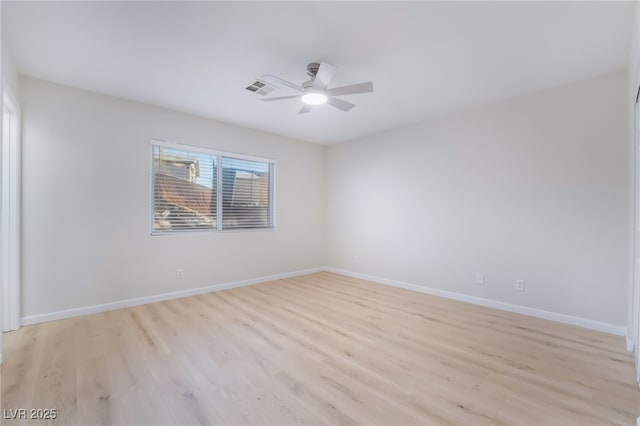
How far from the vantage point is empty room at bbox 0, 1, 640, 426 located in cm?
198

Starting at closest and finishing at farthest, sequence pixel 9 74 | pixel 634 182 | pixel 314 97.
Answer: pixel 634 182
pixel 9 74
pixel 314 97

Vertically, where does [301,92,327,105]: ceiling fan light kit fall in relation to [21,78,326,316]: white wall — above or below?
above

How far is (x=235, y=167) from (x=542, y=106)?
422cm

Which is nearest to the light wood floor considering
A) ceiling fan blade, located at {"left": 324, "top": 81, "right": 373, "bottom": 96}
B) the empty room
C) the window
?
the empty room

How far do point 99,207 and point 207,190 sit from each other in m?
1.36

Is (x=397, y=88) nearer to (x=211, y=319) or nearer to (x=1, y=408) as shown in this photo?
(x=211, y=319)

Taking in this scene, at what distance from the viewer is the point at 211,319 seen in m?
3.21

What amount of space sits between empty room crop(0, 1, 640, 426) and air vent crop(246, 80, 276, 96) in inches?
1.4

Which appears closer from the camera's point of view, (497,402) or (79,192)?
(497,402)

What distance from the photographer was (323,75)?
2512mm

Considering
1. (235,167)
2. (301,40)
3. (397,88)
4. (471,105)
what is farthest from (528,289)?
(235,167)

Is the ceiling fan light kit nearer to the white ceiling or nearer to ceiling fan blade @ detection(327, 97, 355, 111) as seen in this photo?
ceiling fan blade @ detection(327, 97, 355, 111)

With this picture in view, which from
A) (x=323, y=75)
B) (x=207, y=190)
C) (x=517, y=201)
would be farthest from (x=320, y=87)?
(x=517, y=201)

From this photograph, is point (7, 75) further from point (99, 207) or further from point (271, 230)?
point (271, 230)
